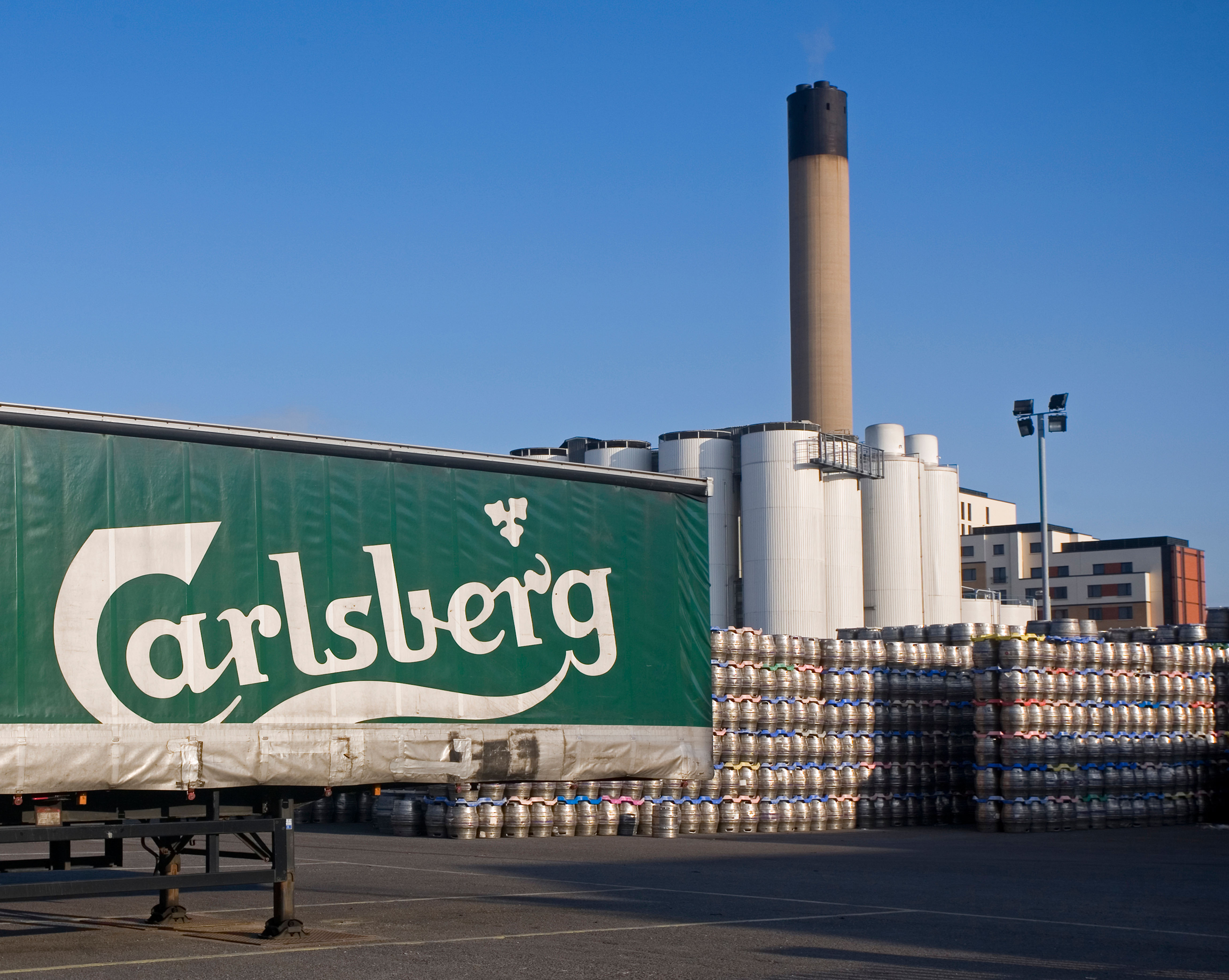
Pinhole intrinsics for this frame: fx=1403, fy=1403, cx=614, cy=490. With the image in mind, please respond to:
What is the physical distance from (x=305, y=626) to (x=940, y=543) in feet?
163

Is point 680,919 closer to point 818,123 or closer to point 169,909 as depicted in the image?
point 169,909

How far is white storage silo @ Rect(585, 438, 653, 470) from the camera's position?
178ft

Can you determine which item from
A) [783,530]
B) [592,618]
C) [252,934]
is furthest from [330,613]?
[783,530]

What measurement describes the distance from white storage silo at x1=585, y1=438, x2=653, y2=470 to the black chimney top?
17693mm

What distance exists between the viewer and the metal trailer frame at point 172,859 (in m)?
10.1

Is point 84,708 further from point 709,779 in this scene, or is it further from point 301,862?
point 301,862

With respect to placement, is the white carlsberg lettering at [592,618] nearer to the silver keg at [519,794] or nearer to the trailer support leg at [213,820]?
the trailer support leg at [213,820]

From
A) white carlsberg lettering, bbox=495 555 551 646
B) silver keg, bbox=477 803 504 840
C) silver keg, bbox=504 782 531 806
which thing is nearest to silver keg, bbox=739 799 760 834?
silver keg, bbox=504 782 531 806

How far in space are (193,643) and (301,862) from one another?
373 inches

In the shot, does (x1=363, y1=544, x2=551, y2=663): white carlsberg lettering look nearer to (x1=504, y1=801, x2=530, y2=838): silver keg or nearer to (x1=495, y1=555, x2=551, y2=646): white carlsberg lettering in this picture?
(x1=495, y1=555, x2=551, y2=646): white carlsberg lettering

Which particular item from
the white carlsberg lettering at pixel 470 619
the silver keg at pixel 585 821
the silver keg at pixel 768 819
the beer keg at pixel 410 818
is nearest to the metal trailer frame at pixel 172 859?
the white carlsberg lettering at pixel 470 619

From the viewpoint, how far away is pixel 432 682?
38.8 ft

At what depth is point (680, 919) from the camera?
510 inches

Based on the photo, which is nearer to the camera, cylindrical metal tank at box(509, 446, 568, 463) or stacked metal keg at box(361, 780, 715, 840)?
stacked metal keg at box(361, 780, 715, 840)
